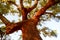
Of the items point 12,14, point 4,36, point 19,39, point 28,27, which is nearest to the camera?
point 4,36

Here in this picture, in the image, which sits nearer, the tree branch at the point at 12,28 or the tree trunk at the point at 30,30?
the tree branch at the point at 12,28

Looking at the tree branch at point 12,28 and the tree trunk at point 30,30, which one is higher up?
the tree branch at point 12,28

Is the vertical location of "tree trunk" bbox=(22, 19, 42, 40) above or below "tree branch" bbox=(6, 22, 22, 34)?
below

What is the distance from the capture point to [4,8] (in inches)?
287

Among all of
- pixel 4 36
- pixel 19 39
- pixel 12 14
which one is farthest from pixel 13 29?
pixel 19 39

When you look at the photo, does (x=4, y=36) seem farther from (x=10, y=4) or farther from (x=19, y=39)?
(x=19, y=39)

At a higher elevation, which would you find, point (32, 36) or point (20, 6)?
point (20, 6)

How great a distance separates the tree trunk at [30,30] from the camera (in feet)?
20.4

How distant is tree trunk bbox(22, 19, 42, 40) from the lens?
6.21 m

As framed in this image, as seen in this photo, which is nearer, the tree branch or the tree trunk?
the tree branch

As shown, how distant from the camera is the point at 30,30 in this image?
21.0 ft

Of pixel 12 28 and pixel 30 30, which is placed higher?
pixel 12 28

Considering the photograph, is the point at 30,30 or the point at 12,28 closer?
the point at 12,28

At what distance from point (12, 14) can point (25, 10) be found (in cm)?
204
